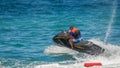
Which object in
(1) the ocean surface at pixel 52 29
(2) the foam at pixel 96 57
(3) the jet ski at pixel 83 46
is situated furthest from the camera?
(3) the jet ski at pixel 83 46

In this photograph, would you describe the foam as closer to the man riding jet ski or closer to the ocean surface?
the ocean surface

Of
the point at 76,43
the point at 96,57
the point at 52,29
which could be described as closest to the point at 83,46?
the point at 76,43

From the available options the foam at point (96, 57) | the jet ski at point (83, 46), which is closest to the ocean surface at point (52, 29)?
the foam at point (96, 57)

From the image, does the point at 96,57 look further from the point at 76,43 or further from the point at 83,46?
the point at 76,43

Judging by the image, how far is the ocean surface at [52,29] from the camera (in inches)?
1037

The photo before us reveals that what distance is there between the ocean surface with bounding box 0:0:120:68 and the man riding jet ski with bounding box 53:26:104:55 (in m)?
0.33

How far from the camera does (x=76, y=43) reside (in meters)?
27.2

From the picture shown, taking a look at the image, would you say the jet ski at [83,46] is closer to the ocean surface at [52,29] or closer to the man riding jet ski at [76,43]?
the man riding jet ski at [76,43]

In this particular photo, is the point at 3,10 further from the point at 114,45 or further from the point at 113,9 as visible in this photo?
the point at 114,45

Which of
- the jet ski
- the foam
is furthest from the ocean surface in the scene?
the jet ski

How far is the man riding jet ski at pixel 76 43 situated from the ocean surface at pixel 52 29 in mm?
333

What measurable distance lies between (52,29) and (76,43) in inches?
362

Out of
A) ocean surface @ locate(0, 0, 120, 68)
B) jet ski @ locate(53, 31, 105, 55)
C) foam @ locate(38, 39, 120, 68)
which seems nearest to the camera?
foam @ locate(38, 39, 120, 68)

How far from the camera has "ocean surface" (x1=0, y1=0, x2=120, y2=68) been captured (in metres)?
26.3
